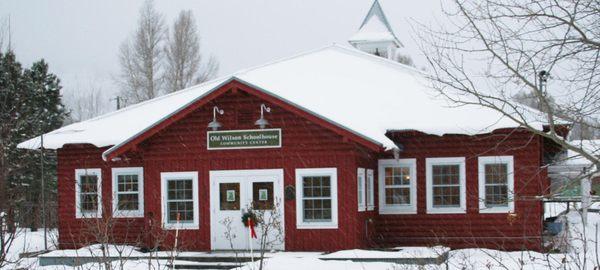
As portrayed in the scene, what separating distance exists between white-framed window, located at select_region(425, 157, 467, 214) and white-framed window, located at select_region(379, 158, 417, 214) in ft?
1.32

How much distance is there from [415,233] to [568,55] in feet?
45.3

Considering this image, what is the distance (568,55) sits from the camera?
677 centimetres

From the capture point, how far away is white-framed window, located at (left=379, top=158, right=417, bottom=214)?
2031 centimetres

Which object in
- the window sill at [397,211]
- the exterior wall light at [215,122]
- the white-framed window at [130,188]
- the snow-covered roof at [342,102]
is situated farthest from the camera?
the white-framed window at [130,188]

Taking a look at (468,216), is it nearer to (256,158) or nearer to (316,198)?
(316,198)

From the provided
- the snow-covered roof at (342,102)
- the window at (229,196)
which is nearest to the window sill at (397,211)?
the snow-covered roof at (342,102)

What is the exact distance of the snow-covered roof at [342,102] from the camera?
19141 millimetres

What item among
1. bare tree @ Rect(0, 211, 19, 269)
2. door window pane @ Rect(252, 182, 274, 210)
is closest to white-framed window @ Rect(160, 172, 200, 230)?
door window pane @ Rect(252, 182, 274, 210)

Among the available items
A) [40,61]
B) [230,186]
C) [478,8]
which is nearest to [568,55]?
[478,8]

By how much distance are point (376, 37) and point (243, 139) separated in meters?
13.9

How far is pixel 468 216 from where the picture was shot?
19.9 m

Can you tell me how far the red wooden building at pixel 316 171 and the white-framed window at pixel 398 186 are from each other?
0.09ft

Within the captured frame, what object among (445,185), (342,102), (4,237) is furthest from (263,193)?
(4,237)

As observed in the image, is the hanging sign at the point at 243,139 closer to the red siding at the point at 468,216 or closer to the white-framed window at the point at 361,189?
the white-framed window at the point at 361,189
